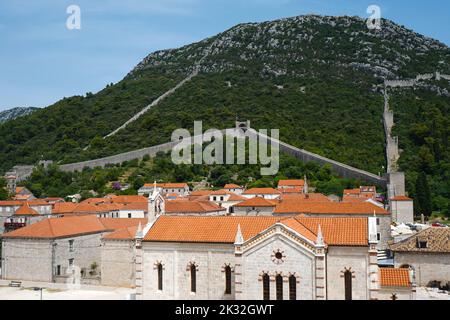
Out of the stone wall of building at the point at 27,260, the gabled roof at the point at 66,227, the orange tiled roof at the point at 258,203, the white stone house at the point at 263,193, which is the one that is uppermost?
the white stone house at the point at 263,193

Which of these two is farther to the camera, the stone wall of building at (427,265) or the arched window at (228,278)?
the stone wall of building at (427,265)

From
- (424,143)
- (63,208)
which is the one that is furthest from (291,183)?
(424,143)

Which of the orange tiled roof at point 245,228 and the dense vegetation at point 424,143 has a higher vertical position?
the dense vegetation at point 424,143

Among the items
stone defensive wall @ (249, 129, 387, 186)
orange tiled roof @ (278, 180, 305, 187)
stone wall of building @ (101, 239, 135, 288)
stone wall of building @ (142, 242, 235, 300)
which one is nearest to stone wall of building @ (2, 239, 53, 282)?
stone wall of building @ (101, 239, 135, 288)

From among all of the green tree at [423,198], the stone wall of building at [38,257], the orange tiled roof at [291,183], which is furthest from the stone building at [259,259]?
the orange tiled roof at [291,183]

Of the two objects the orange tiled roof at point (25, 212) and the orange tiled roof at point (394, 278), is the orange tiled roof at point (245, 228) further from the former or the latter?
the orange tiled roof at point (25, 212)

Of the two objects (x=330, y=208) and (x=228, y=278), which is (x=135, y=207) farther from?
(x=228, y=278)
